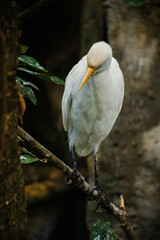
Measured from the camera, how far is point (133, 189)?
312 centimetres

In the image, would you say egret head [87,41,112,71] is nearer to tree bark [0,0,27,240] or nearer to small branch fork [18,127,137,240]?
small branch fork [18,127,137,240]

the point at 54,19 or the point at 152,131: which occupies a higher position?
the point at 54,19

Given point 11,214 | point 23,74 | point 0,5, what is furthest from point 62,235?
point 0,5

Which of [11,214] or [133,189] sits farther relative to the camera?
[133,189]

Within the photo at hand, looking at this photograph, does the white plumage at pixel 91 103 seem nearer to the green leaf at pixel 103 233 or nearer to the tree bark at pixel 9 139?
the green leaf at pixel 103 233

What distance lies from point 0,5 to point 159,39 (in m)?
2.38

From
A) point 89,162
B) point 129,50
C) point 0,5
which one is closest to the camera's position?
point 0,5

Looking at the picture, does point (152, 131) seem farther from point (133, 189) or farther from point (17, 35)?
point (17, 35)

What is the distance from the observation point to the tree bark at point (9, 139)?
87 cm

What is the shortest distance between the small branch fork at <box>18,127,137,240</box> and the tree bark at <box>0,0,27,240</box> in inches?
11.9

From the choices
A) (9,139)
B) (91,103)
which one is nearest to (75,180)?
(91,103)

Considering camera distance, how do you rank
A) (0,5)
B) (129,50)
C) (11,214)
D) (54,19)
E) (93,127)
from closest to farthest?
(0,5) < (11,214) < (93,127) < (129,50) < (54,19)

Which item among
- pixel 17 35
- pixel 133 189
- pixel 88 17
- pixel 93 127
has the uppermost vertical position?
pixel 17 35

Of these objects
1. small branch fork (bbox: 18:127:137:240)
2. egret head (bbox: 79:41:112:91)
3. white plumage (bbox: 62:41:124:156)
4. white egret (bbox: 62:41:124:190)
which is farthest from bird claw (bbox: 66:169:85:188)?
egret head (bbox: 79:41:112:91)
